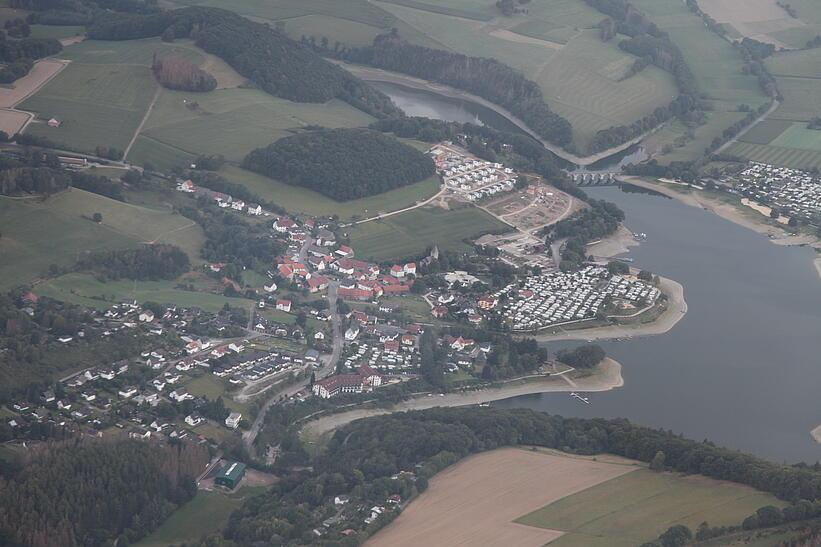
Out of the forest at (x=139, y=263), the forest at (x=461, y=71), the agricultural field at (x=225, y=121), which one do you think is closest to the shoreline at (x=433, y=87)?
the forest at (x=461, y=71)

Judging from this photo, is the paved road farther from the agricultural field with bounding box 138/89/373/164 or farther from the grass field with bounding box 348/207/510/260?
the agricultural field with bounding box 138/89/373/164

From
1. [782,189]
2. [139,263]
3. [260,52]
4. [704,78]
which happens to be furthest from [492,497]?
Answer: [704,78]

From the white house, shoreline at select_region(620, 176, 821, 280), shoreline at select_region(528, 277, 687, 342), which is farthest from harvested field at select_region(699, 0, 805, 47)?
the white house

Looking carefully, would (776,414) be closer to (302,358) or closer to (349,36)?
(302,358)

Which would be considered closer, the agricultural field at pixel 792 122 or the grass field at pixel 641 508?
the grass field at pixel 641 508

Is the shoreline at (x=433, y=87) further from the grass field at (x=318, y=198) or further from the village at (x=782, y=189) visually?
the grass field at (x=318, y=198)

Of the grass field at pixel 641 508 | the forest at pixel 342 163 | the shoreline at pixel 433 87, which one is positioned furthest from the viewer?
the shoreline at pixel 433 87

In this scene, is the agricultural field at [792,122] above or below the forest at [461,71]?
above

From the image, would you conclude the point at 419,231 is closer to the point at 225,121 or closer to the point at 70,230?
the point at 225,121
